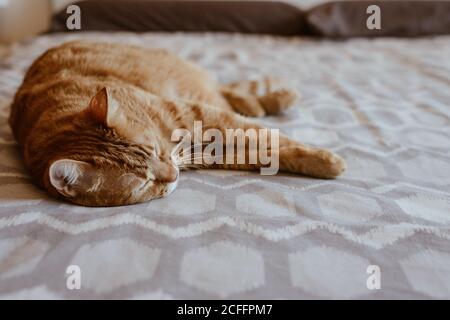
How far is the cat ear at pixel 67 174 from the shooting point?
0.86 m

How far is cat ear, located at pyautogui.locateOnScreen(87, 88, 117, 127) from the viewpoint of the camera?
966 millimetres

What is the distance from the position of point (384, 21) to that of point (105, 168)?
251 cm

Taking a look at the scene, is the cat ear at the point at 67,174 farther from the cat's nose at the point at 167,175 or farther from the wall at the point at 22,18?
the wall at the point at 22,18

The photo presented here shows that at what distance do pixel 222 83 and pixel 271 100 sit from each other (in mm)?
440

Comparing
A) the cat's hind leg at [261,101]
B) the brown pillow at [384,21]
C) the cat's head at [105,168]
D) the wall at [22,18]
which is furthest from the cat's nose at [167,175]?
the wall at [22,18]

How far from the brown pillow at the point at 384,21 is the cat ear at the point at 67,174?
2.25 metres

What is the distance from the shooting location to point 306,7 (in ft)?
10.2

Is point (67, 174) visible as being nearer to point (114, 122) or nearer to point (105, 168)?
point (105, 168)

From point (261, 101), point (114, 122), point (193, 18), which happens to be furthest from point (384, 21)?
point (114, 122)

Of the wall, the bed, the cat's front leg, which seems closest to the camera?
the bed

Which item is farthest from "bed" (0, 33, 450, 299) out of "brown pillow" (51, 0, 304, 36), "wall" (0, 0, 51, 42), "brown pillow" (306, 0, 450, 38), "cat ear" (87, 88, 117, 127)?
"wall" (0, 0, 51, 42)

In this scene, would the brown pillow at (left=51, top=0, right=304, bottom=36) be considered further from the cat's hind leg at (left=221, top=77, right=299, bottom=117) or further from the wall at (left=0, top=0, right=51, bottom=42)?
the cat's hind leg at (left=221, top=77, right=299, bottom=117)

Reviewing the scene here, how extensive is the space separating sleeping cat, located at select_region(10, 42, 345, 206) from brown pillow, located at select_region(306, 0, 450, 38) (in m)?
1.41

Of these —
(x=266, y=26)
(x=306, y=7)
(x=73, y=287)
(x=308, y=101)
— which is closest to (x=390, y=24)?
(x=306, y=7)
